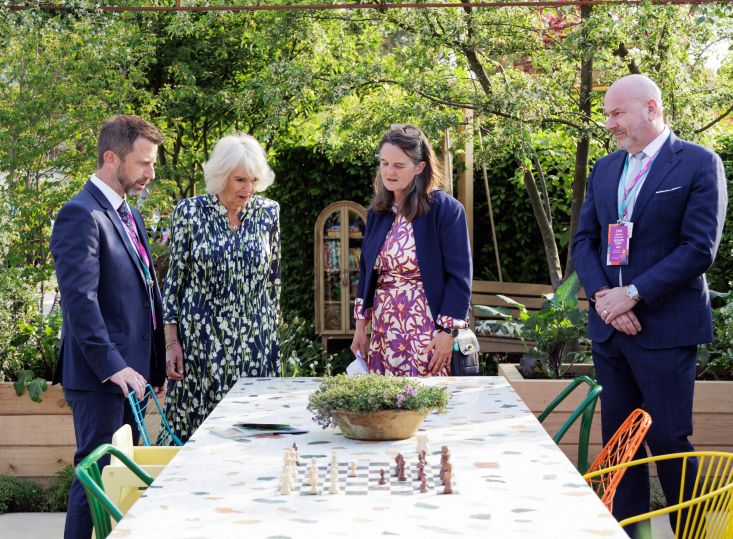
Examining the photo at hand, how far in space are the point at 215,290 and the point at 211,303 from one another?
0.05 meters

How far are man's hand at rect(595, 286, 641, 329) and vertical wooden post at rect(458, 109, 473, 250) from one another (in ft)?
9.41

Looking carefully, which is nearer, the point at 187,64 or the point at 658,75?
the point at 658,75

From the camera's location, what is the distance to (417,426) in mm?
2496

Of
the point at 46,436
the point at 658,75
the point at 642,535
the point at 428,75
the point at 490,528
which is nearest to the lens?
the point at 490,528

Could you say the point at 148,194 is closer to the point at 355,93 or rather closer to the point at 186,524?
the point at 355,93

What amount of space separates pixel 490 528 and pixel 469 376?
187 centimetres

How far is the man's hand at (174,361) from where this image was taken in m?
3.76

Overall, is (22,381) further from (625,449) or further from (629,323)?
(625,449)

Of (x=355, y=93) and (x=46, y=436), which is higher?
(x=355, y=93)

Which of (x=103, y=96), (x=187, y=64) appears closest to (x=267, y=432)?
(x=103, y=96)

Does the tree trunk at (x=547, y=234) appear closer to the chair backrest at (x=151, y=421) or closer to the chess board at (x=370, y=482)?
the chair backrest at (x=151, y=421)

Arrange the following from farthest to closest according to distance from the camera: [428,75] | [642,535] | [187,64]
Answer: [187,64]
[428,75]
[642,535]

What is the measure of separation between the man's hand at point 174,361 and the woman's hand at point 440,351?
97 centimetres

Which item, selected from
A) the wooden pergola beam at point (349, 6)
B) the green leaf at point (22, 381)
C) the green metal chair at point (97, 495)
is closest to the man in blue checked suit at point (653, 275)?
the wooden pergola beam at point (349, 6)
